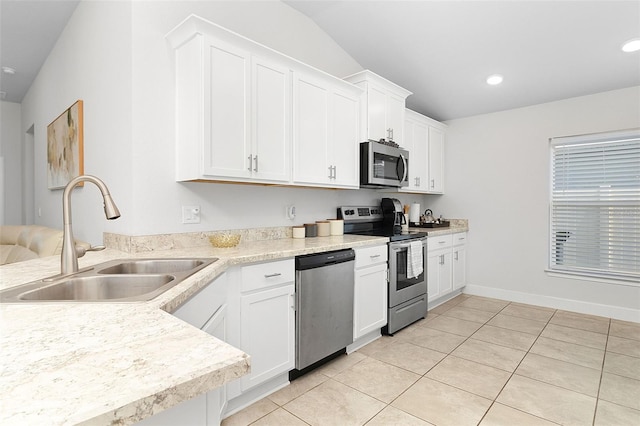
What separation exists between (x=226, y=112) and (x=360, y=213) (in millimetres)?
1961

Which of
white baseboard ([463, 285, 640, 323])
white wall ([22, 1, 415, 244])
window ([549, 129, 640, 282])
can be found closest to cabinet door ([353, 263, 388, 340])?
white wall ([22, 1, 415, 244])

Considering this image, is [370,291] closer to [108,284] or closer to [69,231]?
[108,284]

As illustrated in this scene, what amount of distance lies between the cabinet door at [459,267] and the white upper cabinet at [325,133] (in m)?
1.95

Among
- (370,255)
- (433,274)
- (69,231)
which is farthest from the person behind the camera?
(433,274)

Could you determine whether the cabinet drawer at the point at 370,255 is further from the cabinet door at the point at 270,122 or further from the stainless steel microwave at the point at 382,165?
the cabinet door at the point at 270,122

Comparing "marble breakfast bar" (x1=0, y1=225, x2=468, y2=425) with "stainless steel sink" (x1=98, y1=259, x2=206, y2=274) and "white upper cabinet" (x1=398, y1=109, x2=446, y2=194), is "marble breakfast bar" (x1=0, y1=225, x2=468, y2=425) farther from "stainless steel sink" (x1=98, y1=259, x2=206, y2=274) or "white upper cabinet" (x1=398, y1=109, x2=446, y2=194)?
"white upper cabinet" (x1=398, y1=109, x2=446, y2=194)

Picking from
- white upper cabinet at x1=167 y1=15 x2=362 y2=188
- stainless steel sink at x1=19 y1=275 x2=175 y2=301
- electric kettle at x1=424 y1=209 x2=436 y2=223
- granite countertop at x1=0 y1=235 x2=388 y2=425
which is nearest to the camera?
granite countertop at x1=0 y1=235 x2=388 y2=425

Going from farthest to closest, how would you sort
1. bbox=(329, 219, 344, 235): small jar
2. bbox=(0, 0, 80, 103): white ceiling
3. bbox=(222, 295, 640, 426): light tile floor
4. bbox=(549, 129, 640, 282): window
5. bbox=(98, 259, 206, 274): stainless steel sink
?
bbox=(549, 129, 640, 282): window < bbox=(329, 219, 344, 235): small jar < bbox=(0, 0, 80, 103): white ceiling < bbox=(222, 295, 640, 426): light tile floor < bbox=(98, 259, 206, 274): stainless steel sink

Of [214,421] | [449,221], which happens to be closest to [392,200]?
[449,221]

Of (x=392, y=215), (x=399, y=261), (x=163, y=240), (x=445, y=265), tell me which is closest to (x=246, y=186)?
(x=163, y=240)

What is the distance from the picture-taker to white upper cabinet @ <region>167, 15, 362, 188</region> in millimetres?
2064

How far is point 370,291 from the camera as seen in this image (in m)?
2.81

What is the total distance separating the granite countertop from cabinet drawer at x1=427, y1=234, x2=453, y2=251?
3165 millimetres

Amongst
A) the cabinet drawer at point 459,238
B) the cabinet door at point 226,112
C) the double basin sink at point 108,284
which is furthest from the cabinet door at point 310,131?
the cabinet drawer at point 459,238
